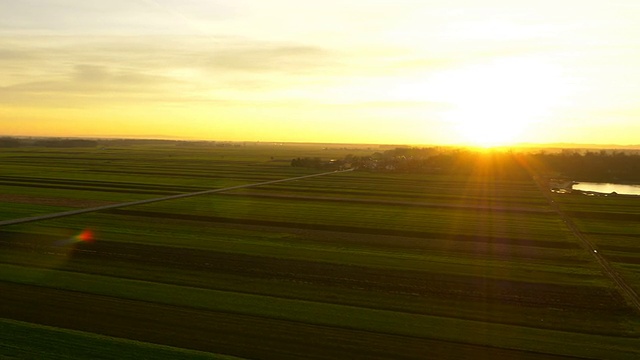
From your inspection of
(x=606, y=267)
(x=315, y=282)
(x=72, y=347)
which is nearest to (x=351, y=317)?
(x=315, y=282)

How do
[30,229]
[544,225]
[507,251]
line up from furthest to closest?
[544,225] → [30,229] → [507,251]

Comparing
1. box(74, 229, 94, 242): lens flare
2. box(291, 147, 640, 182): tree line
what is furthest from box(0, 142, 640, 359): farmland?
box(291, 147, 640, 182): tree line

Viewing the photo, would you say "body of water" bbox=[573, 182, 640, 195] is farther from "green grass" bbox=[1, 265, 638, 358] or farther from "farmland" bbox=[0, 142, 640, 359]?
"green grass" bbox=[1, 265, 638, 358]

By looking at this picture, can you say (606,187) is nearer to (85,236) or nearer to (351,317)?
(351,317)

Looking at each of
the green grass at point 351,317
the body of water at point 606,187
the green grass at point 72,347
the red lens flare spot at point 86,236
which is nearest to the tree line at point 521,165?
the body of water at point 606,187

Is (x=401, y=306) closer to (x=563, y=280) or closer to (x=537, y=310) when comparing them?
(x=537, y=310)

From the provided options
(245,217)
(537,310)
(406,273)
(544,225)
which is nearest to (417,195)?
(544,225)

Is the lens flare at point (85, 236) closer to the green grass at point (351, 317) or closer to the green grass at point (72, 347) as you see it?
the green grass at point (351, 317)
